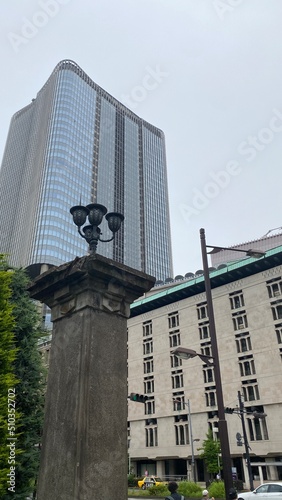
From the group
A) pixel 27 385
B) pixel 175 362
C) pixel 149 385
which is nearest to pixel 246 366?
pixel 175 362

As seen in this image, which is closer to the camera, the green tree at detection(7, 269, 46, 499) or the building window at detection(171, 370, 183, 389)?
the green tree at detection(7, 269, 46, 499)

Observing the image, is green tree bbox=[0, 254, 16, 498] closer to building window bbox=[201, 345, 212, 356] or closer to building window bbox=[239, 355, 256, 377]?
building window bbox=[239, 355, 256, 377]

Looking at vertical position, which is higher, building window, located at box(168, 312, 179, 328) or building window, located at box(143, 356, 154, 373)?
building window, located at box(168, 312, 179, 328)

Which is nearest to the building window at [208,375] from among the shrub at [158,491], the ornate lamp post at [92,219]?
the shrub at [158,491]

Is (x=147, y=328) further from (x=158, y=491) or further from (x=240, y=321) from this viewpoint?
(x=158, y=491)

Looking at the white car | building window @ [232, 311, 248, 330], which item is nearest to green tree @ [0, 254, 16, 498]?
the white car

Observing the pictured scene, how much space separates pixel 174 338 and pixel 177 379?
6.32 meters

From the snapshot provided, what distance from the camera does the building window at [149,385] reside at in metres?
64.1

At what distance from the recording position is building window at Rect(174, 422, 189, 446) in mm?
57656

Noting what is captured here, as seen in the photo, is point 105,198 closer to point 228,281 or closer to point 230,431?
point 228,281

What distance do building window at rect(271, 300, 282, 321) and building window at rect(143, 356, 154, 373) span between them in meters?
22.3

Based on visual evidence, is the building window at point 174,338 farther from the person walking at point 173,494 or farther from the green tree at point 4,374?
the person walking at point 173,494

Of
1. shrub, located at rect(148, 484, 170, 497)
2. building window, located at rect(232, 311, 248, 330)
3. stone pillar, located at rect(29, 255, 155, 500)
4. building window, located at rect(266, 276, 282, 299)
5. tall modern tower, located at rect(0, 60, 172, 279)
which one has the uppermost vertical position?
tall modern tower, located at rect(0, 60, 172, 279)

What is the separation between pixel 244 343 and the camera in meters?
54.8
